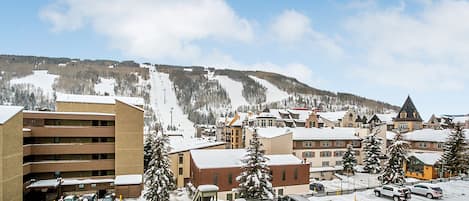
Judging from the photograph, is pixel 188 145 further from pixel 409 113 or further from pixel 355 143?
pixel 409 113

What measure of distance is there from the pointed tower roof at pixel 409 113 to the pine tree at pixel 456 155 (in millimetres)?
39500

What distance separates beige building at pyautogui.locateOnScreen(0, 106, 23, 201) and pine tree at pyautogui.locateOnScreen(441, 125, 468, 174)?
5152 centimetres

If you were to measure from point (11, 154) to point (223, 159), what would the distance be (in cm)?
2193

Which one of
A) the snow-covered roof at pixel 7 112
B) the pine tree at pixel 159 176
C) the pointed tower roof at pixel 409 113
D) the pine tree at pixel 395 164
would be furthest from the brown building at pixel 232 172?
the pointed tower roof at pixel 409 113

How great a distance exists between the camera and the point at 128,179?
3812 cm

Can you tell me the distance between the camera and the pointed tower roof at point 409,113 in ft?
262

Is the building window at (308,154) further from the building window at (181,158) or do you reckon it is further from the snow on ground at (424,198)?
the snow on ground at (424,198)

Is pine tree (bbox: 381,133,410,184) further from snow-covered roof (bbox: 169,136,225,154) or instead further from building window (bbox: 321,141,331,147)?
snow-covered roof (bbox: 169,136,225,154)

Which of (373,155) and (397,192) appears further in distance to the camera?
(373,155)

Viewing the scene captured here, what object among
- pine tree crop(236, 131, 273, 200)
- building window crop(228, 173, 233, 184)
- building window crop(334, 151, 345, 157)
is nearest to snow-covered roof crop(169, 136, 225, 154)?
building window crop(228, 173, 233, 184)

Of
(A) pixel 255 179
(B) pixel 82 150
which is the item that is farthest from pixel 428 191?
(B) pixel 82 150

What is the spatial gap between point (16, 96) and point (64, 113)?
193037 mm

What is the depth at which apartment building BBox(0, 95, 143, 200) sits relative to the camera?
3588 centimetres

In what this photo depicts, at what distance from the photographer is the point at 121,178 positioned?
3834cm
